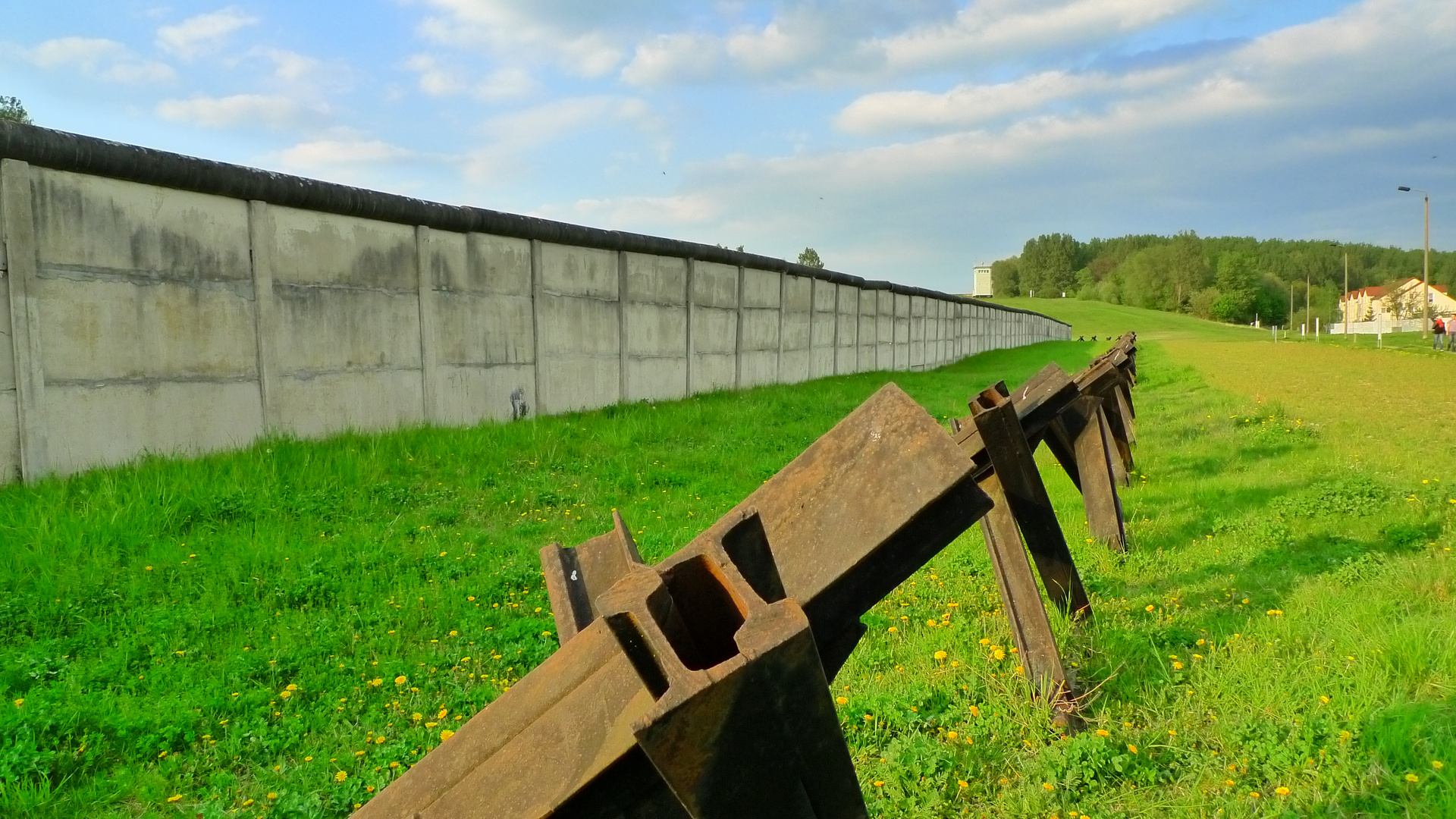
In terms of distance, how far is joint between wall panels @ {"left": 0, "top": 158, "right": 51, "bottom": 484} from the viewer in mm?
6273

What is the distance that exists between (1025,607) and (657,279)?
11.3 m

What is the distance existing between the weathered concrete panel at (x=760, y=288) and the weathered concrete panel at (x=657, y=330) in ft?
8.92

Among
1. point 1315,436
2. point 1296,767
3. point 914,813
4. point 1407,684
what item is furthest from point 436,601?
point 1315,436

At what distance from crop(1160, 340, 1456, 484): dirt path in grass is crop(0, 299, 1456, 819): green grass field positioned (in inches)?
26.5

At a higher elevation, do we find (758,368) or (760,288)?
(760,288)

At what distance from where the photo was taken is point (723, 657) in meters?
1.20

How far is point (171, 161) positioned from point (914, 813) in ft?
23.9

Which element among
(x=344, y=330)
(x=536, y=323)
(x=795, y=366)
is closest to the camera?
(x=344, y=330)

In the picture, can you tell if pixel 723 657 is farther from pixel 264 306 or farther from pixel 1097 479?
pixel 264 306

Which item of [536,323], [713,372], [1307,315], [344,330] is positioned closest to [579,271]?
[536,323]

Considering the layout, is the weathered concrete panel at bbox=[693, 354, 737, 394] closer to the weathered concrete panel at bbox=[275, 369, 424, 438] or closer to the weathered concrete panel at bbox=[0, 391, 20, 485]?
the weathered concrete panel at bbox=[275, 369, 424, 438]

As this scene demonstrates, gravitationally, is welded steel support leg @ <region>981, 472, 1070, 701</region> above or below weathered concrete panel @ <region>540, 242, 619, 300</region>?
below

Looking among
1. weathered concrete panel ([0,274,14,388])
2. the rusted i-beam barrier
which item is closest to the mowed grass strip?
weathered concrete panel ([0,274,14,388])

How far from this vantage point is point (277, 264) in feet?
27.0
